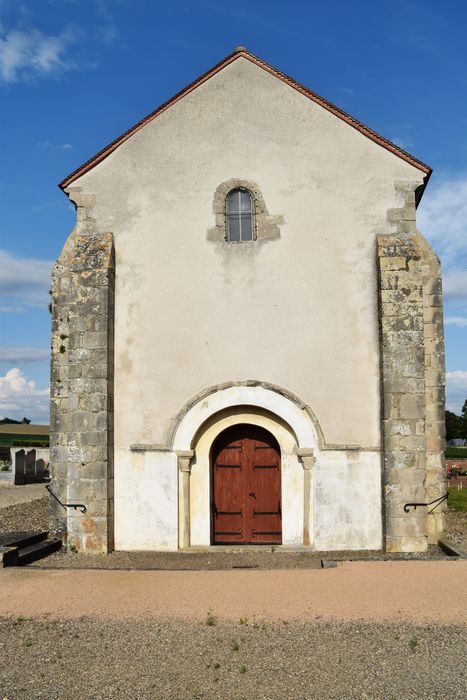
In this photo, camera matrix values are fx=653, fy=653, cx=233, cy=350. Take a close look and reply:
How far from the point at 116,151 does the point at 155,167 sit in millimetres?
802

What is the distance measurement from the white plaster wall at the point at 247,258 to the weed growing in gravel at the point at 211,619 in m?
4.73

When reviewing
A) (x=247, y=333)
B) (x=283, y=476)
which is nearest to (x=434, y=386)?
→ (x=283, y=476)

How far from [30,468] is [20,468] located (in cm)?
81

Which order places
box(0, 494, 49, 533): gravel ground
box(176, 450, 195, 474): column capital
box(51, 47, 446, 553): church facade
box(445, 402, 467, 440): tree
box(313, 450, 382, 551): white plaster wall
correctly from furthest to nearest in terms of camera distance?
box(445, 402, 467, 440): tree → box(0, 494, 49, 533): gravel ground → box(176, 450, 195, 474): column capital → box(51, 47, 446, 553): church facade → box(313, 450, 382, 551): white plaster wall

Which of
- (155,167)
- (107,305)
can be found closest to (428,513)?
(107,305)

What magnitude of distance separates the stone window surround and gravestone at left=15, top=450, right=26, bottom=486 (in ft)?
55.3

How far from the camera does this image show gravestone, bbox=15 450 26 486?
82.8ft

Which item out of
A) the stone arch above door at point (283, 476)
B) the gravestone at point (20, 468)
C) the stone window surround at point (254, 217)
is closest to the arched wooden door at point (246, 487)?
the stone arch above door at point (283, 476)

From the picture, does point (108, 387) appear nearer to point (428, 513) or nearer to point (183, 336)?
point (183, 336)

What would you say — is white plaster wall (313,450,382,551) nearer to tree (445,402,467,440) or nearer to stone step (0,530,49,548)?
stone step (0,530,49,548)

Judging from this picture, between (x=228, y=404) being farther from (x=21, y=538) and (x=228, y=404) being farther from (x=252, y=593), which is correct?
(x=21, y=538)

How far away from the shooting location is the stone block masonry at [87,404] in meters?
11.4

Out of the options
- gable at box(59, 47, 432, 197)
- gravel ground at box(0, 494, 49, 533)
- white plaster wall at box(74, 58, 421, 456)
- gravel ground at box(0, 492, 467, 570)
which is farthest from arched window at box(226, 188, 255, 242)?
gravel ground at box(0, 494, 49, 533)

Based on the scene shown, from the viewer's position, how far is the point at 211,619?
706 cm
